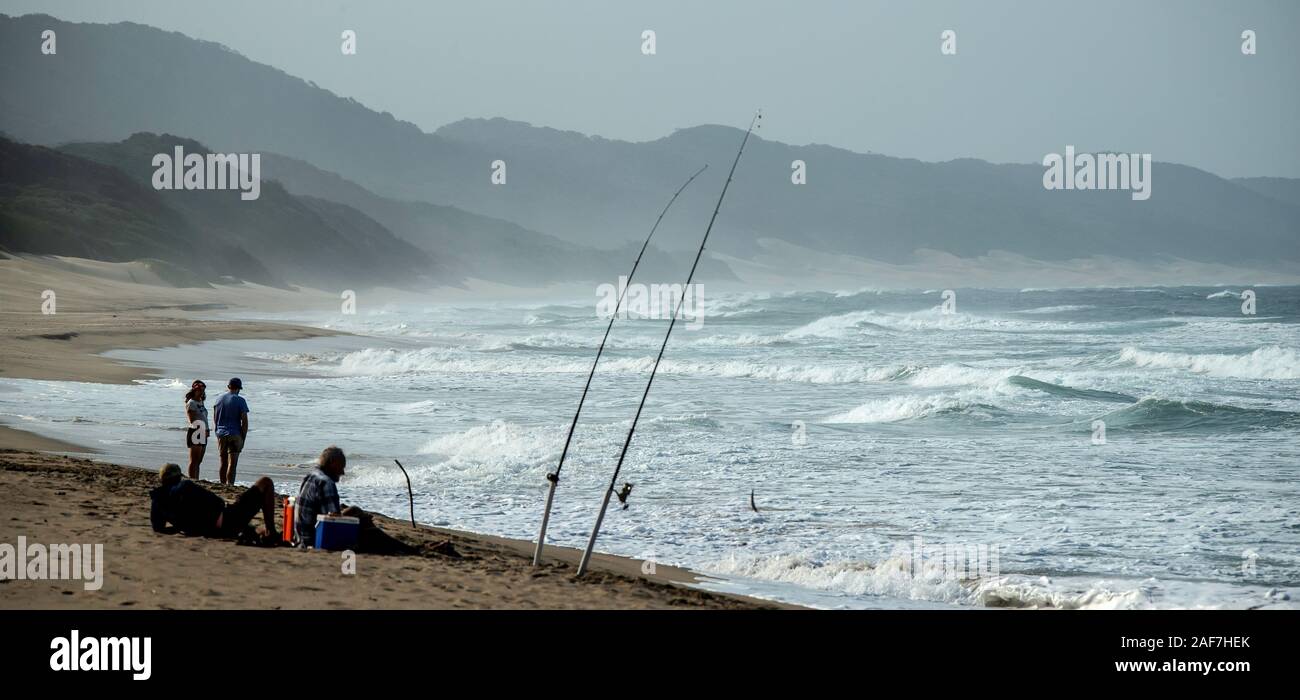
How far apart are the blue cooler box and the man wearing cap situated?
3201 millimetres

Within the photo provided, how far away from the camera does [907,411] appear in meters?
16.4

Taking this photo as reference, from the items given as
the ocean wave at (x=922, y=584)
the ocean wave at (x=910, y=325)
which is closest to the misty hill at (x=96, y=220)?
the ocean wave at (x=910, y=325)

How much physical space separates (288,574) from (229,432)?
3896 millimetres

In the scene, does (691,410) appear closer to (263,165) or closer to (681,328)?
(681,328)

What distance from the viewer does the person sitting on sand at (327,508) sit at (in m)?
6.33

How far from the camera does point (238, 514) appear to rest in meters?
6.53

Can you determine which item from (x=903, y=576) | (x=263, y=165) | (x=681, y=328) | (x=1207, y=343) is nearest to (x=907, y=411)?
(x=903, y=576)

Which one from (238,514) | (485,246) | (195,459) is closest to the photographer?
(238,514)

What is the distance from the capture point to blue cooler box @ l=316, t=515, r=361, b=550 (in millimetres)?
6344

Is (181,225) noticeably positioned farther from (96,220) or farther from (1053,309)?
(1053,309)

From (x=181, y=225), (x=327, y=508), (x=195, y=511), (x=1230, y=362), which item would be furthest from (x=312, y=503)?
(x=181, y=225)

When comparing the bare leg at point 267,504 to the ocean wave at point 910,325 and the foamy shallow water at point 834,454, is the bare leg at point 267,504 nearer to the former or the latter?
the foamy shallow water at point 834,454

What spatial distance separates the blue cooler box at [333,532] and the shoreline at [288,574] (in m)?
0.11
